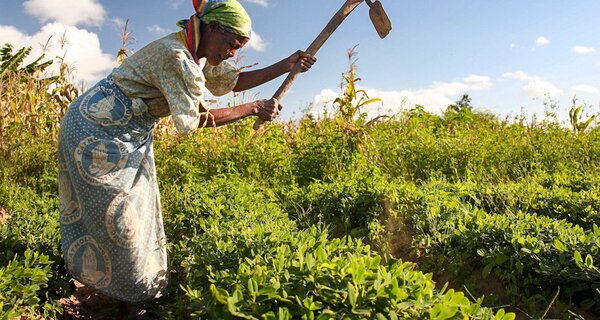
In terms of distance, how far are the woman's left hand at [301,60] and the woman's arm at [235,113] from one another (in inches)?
21.1

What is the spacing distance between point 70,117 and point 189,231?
4.40 feet

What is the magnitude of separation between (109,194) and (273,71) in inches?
50.7

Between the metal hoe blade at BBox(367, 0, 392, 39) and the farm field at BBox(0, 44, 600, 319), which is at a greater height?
the metal hoe blade at BBox(367, 0, 392, 39)

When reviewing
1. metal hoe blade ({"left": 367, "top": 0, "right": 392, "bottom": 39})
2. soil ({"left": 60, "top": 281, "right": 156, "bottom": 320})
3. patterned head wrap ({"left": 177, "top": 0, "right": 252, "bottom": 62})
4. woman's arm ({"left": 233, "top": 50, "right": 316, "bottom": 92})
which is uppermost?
metal hoe blade ({"left": 367, "top": 0, "right": 392, "bottom": 39})

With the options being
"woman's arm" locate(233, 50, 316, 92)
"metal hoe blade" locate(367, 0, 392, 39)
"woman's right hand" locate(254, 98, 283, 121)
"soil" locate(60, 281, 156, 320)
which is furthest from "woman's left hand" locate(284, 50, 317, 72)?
"soil" locate(60, 281, 156, 320)

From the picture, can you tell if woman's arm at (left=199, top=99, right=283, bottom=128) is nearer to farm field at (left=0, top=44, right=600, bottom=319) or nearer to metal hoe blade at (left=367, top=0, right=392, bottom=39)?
farm field at (left=0, top=44, right=600, bottom=319)

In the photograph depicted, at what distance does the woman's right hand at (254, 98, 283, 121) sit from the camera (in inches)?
106

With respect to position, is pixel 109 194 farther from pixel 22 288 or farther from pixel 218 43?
pixel 218 43

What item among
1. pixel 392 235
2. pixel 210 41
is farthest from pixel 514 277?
pixel 210 41

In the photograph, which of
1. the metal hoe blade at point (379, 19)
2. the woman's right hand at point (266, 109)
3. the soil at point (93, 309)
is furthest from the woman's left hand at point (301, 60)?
the soil at point (93, 309)

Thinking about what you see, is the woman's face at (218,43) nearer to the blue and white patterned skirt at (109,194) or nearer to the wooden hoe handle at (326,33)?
the blue and white patterned skirt at (109,194)

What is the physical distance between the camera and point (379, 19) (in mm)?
3461

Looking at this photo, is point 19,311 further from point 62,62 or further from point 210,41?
point 62,62

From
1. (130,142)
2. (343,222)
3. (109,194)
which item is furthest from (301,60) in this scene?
(343,222)
